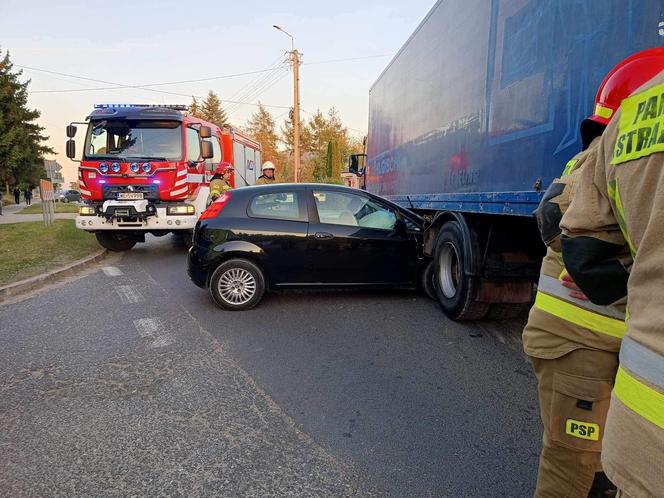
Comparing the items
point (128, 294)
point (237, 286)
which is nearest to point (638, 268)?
point (237, 286)

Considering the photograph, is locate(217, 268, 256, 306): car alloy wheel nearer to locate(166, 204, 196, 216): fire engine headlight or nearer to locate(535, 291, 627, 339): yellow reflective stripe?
locate(535, 291, 627, 339): yellow reflective stripe

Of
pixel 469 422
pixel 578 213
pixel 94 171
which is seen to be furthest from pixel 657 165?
pixel 94 171

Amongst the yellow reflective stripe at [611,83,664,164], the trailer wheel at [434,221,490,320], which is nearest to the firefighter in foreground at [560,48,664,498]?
the yellow reflective stripe at [611,83,664,164]

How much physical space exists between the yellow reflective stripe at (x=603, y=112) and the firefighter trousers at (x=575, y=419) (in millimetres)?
861

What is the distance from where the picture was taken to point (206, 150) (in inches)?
348

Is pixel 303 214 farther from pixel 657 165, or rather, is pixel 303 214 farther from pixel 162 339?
pixel 657 165

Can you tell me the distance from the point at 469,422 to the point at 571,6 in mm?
2627

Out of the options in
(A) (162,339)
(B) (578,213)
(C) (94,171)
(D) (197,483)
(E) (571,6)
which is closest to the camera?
(B) (578,213)

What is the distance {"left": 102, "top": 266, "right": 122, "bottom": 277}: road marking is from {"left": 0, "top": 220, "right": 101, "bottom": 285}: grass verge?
0.69 metres

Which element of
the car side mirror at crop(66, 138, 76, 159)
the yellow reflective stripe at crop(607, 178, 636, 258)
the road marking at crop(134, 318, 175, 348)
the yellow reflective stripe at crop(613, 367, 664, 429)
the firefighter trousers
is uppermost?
the car side mirror at crop(66, 138, 76, 159)

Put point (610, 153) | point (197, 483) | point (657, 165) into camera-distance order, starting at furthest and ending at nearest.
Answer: point (197, 483), point (610, 153), point (657, 165)

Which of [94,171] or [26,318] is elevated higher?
[94,171]

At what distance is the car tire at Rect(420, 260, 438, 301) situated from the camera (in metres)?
5.29

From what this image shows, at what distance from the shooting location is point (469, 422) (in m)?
2.64
